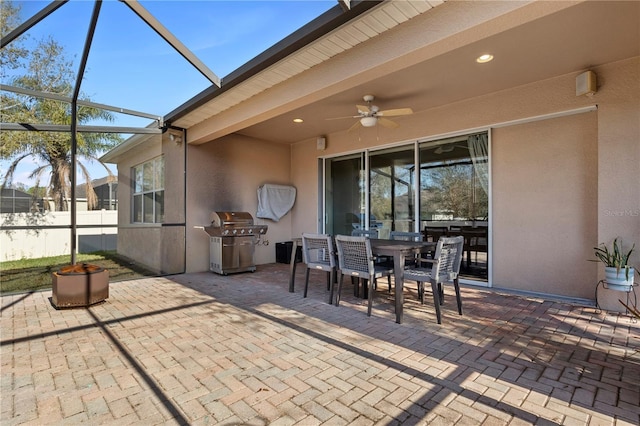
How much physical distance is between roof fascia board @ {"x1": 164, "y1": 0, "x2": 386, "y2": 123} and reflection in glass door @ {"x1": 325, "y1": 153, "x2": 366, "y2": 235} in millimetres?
3186

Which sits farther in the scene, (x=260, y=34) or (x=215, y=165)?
(x=215, y=165)

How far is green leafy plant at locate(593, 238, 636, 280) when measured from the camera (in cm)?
348

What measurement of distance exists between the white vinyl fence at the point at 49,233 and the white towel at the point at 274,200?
2900 mm

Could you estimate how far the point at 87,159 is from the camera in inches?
209

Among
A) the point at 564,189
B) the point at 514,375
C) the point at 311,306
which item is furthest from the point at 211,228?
the point at 564,189

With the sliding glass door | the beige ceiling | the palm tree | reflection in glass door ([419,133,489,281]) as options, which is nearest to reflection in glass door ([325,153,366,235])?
the sliding glass door

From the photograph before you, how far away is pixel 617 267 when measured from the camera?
347 cm

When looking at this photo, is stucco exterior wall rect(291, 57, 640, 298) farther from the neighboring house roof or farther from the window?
the neighboring house roof

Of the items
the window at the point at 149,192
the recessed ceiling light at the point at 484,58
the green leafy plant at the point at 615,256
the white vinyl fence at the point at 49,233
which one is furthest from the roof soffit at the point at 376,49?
the white vinyl fence at the point at 49,233

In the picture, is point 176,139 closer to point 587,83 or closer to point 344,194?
point 344,194

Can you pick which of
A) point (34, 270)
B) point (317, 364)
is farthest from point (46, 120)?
point (317, 364)

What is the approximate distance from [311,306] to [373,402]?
2.06 m

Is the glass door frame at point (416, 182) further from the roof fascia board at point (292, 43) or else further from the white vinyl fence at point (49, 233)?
the white vinyl fence at point (49, 233)

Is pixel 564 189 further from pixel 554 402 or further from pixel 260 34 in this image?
pixel 260 34
